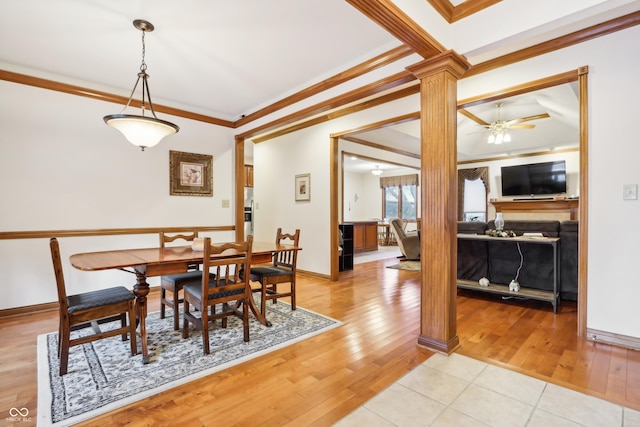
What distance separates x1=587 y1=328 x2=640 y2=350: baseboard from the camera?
2.31 meters

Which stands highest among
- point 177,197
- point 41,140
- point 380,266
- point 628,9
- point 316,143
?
point 628,9

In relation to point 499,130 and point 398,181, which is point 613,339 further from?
point 398,181

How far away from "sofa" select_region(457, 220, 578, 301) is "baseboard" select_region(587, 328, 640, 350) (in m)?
1.01

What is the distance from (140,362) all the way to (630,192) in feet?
12.7

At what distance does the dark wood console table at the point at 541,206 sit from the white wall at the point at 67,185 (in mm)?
6999

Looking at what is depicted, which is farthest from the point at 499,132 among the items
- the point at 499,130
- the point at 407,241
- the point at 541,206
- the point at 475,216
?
the point at 475,216

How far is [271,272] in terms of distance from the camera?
124 inches

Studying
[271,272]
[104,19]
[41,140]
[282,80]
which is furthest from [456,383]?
[41,140]

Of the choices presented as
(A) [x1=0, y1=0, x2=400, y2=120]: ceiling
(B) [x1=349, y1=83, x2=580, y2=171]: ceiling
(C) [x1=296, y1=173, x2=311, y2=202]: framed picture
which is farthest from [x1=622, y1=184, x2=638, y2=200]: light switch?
(C) [x1=296, y1=173, x2=311, y2=202]: framed picture

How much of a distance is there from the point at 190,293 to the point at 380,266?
4210 mm

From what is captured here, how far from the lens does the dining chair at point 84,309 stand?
193cm

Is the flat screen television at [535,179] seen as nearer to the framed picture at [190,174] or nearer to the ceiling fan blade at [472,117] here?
the ceiling fan blade at [472,117]

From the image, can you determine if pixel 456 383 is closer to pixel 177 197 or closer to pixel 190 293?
pixel 190 293

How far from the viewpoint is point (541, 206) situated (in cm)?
662
